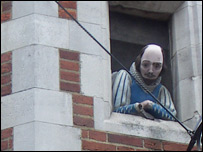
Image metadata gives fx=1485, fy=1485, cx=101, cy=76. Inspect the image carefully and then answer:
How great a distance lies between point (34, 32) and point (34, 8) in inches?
9.5

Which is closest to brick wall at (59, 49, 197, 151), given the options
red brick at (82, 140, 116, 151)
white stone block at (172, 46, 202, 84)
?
red brick at (82, 140, 116, 151)

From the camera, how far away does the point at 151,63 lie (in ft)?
39.4

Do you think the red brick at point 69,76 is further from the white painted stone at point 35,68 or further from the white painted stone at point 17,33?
the white painted stone at point 17,33

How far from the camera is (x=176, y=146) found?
11.5 metres

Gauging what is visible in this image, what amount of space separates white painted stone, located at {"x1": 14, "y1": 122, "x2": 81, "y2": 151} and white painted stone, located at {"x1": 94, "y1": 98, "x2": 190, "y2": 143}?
0.32 meters

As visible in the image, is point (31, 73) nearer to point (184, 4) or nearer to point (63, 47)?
point (63, 47)

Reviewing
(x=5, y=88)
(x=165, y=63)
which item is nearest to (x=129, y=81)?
(x=165, y=63)

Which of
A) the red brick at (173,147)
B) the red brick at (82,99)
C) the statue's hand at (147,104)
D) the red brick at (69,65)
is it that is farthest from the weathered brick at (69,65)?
the red brick at (173,147)

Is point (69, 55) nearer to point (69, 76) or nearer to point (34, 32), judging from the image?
point (69, 76)

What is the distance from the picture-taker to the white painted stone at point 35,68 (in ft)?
36.6

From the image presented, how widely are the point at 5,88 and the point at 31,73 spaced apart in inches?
9.2

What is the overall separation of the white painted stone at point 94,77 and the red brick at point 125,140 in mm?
358

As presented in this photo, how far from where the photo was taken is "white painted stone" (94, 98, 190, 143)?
11305mm

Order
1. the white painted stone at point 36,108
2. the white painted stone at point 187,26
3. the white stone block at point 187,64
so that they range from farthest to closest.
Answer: the white painted stone at point 187,26
the white stone block at point 187,64
the white painted stone at point 36,108
